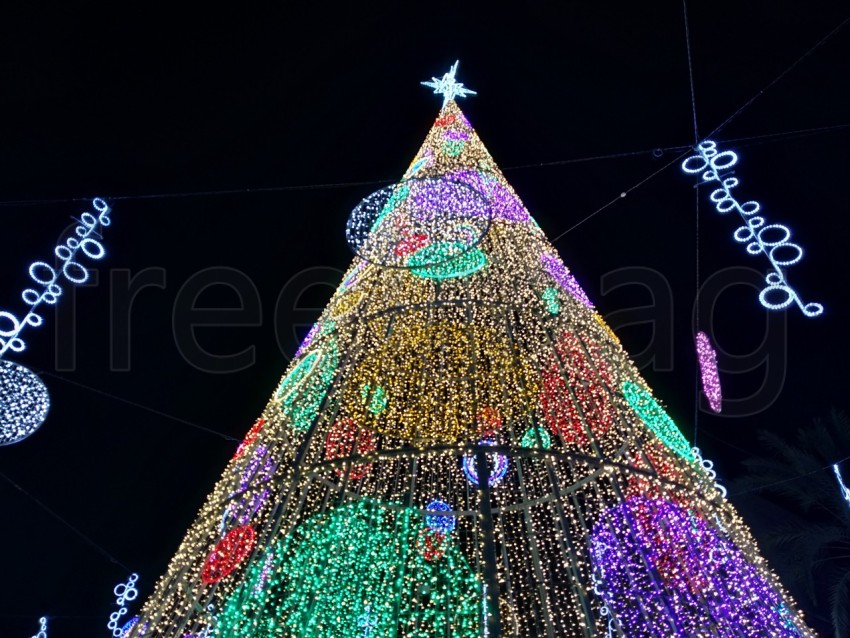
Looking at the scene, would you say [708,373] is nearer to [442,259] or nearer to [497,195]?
[497,195]

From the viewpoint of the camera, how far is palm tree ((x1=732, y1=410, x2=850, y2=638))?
9.44 m

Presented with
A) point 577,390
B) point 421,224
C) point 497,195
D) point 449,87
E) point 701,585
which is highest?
point 449,87

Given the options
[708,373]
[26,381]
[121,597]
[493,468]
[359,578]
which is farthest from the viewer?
[121,597]

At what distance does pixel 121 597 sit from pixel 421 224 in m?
7.78

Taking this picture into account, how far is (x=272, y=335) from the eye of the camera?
11.8 meters

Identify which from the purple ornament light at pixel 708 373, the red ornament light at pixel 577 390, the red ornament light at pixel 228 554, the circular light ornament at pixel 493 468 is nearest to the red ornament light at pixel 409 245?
the red ornament light at pixel 577 390

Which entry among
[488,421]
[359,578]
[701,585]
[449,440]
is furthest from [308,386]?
[701,585]

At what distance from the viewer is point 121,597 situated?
10.4 metres

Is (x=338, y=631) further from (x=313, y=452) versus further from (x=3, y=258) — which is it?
(x=3, y=258)

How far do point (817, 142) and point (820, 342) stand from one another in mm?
4215

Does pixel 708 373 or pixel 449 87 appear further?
pixel 449 87

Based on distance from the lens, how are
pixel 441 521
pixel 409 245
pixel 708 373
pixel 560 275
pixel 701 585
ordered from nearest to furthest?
pixel 701 585, pixel 409 245, pixel 560 275, pixel 708 373, pixel 441 521

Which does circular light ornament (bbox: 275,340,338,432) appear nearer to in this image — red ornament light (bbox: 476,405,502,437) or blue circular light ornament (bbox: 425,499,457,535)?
red ornament light (bbox: 476,405,502,437)

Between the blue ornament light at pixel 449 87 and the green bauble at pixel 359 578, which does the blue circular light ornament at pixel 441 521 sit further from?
the blue ornament light at pixel 449 87
